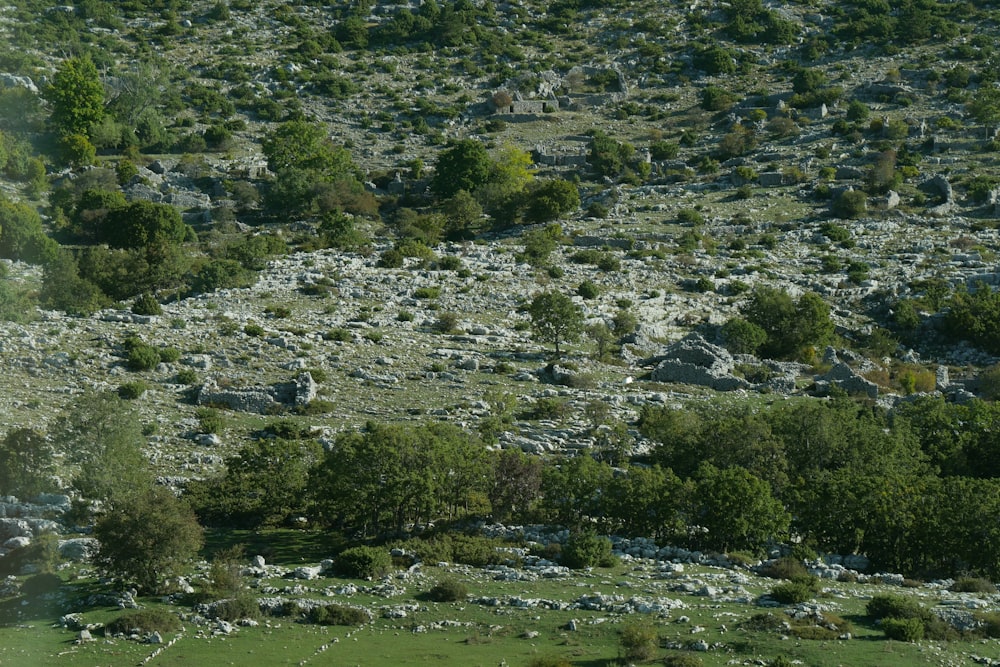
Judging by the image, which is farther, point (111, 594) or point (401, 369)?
point (401, 369)

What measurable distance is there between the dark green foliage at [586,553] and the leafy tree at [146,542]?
922cm

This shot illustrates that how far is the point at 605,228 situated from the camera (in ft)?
240

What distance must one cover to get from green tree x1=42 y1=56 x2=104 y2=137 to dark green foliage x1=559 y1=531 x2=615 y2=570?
56788 millimetres

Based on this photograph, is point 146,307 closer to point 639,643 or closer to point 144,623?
point 144,623

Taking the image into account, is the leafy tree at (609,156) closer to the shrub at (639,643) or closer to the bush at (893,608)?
the bush at (893,608)

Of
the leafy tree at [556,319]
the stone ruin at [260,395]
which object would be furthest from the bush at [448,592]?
the leafy tree at [556,319]

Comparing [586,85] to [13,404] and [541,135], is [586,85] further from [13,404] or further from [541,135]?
[13,404]

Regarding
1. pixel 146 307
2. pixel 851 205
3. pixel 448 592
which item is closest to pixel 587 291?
pixel 146 307

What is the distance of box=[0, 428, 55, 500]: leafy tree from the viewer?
34.5 metres

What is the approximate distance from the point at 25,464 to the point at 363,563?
10577 mm

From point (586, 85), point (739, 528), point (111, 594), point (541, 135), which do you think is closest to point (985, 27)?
point (586, 85)

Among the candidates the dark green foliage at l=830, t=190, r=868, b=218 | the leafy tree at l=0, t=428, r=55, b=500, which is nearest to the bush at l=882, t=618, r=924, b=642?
the leafy tree at l=0, t=428, r=55, b=500

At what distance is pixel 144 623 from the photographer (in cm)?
2620

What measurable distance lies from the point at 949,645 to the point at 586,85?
79664 mm
